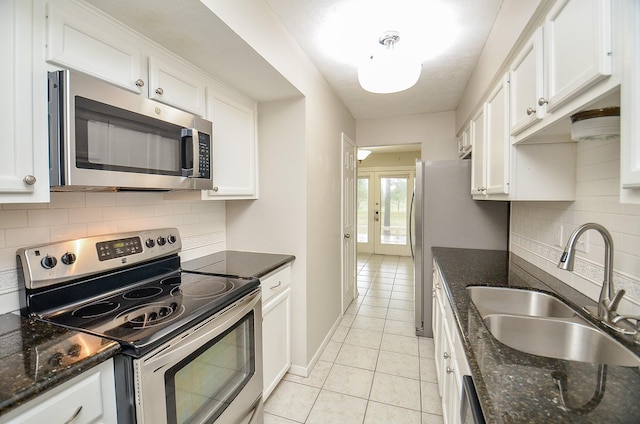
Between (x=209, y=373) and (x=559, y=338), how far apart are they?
4.82 ft

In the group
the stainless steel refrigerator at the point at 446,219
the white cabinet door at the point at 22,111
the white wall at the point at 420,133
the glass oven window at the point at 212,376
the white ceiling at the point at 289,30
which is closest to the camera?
the white cabinet door at the point at 22,111

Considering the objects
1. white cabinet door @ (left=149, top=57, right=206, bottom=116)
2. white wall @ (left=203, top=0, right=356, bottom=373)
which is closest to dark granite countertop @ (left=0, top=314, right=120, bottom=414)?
white cabinet door @ (left=149, top=57, right=206, bottom=116)

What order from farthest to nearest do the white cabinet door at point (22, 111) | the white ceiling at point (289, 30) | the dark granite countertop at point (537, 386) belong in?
1. the white ceiling at point (289, 30)
2. the white cabinet door at point (22, 111)
3. the dark granite countertop at point (537, 386)

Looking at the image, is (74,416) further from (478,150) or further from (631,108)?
(478,150)

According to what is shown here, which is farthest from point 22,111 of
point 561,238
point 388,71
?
point 561,238

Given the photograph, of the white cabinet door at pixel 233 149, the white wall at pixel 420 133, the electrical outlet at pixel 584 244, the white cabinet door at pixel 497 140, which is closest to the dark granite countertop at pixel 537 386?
the electrical outlet at pixel 584 244

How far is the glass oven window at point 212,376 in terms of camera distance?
1132mm

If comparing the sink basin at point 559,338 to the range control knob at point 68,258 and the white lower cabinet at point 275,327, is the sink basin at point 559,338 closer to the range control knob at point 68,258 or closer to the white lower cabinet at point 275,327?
the white lower cabinet at point 275,327

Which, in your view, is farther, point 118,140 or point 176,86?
point 176,86

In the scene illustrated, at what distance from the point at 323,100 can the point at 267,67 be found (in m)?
0.94

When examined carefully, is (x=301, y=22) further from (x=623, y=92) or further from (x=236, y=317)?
(x=236, y=317)

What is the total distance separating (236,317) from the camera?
146cm

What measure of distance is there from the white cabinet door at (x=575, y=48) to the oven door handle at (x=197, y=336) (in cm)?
156

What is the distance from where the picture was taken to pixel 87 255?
1.34 m
